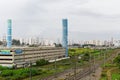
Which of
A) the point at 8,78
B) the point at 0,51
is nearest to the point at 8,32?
the point at 0,51

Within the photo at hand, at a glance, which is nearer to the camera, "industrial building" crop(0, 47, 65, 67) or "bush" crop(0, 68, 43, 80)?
"bush" crop(0, 68, 43, 80)

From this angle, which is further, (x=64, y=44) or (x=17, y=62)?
(x=64, y=44)

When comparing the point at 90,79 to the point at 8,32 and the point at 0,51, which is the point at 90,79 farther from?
the point at 8,32

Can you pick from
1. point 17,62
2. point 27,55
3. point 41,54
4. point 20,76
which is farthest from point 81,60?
point 20,76

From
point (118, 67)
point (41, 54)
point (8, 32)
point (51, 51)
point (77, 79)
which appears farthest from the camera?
point (51, 51)

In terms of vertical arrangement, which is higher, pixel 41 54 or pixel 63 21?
pixel 63 21

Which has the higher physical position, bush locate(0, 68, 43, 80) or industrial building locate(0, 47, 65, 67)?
industrial building locate(0, 47, 65, 67)

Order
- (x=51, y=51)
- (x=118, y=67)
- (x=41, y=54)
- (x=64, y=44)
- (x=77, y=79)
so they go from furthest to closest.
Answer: (x=64, y=44) → (x=51, y=51) → (x=41, y=54) → (x=118, y=67) → (x=77, y=79)

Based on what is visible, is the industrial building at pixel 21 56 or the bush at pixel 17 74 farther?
the industrial building at pixel 21 56

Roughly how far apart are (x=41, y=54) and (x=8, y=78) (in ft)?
122

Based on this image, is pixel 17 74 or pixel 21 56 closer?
pixel 17 74

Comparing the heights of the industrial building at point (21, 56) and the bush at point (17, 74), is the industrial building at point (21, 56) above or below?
above

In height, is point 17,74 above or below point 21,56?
below

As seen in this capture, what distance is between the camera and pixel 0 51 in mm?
64562
